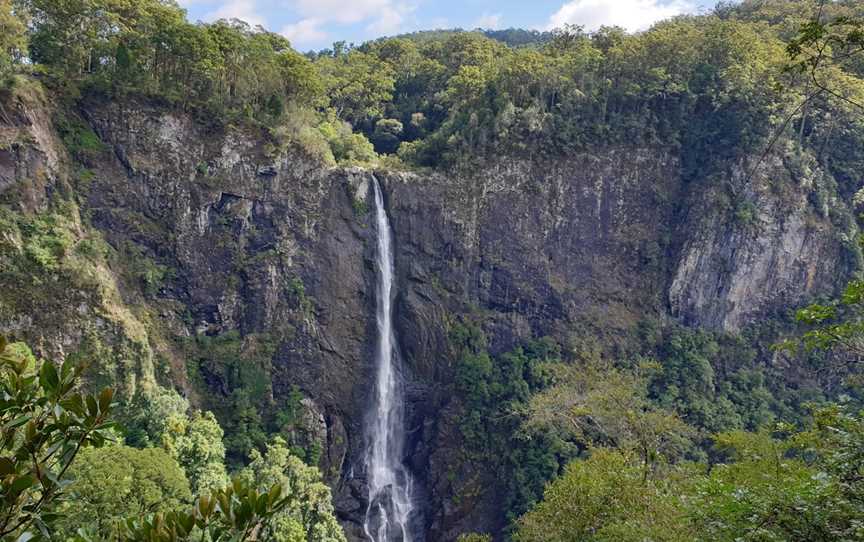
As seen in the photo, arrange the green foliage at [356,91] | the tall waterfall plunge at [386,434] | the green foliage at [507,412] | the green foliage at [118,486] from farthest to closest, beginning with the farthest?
the green foliage at [356,91] → the tall waterfall plunge at [386,434] → the green foliage at [507,412] → the green foliage at [118,486]

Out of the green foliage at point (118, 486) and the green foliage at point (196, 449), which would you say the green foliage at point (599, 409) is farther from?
the green foliage at point (118, 486)

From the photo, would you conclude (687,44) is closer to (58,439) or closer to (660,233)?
(660,233)

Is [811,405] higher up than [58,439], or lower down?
lower down

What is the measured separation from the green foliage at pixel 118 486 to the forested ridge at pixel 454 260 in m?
0.05

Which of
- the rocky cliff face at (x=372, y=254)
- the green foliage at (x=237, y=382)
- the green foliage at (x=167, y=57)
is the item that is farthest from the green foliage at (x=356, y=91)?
the green foliage at (x=237, y=382)

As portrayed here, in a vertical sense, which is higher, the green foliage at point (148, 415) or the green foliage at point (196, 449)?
the green foliage at point (148, 415)

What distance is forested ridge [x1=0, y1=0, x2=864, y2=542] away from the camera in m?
12.6

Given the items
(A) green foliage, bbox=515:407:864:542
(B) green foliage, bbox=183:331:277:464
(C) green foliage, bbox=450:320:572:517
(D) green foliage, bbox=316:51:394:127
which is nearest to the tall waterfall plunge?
(C) green foliage, bbox=450:320:572:517

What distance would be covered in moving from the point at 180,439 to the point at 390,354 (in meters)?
9.64

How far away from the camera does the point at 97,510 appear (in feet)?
36.7

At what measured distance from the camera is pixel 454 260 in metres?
25.2

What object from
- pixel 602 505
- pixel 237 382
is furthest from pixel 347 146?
pixel 602 505

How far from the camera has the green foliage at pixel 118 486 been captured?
434 inches

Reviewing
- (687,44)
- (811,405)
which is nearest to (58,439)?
(811,405)
